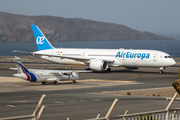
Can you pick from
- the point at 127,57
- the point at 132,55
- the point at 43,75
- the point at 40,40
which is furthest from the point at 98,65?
the point at 40,40

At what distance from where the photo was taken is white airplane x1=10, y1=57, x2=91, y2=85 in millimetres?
34194

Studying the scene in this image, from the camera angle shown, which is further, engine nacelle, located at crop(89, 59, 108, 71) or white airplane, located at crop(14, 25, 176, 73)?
engine nacelle, located at crop(89, 59, 108, 71)

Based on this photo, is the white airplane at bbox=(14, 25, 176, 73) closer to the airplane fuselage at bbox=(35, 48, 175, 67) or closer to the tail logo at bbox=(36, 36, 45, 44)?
the airplane fuselage at bbox=(35, 48, 175, 67)

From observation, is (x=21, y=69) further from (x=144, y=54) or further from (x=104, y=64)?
(x=144, y=54)

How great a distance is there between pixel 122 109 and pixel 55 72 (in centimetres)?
2274

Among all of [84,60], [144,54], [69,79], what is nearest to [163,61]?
[144,54]

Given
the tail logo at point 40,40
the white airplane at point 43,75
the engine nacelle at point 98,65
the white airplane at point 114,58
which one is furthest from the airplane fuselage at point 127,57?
the white airplane at point 43,75

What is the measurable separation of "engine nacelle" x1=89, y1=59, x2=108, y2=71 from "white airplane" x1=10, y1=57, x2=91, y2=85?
11.0 meters

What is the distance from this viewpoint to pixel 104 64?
50.3 meters

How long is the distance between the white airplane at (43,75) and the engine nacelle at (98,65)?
1099 cm

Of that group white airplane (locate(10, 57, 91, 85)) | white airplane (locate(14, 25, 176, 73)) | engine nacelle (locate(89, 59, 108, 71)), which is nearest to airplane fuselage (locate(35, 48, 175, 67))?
white airplane (locate(14, 25, 176, 73))

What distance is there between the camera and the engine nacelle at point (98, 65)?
49.0m

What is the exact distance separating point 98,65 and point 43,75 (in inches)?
599

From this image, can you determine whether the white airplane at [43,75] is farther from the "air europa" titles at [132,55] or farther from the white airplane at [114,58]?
the "air europa" titles at [132,55]
